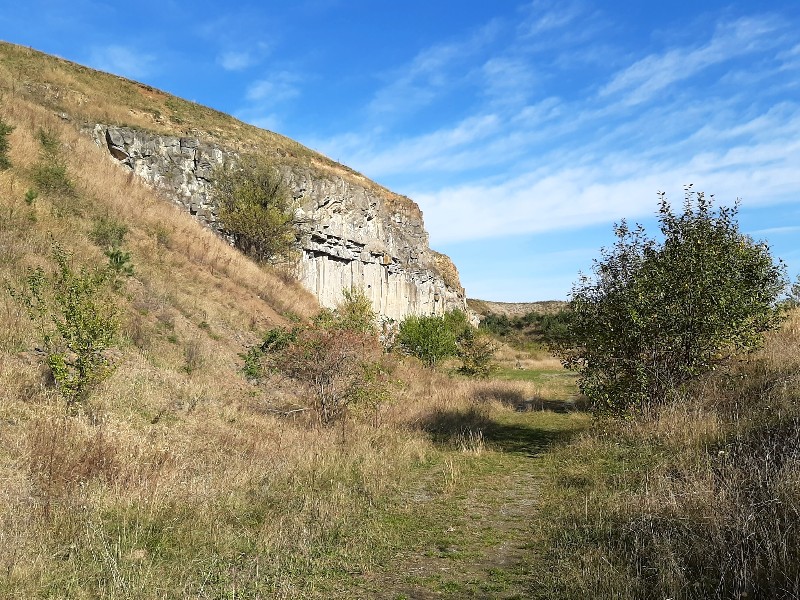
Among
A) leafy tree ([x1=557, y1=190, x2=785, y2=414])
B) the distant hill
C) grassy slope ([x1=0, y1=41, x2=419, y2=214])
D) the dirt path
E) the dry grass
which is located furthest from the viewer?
the distant hill

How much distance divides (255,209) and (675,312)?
84.7 ft

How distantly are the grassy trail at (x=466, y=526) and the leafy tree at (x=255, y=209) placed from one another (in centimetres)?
2189

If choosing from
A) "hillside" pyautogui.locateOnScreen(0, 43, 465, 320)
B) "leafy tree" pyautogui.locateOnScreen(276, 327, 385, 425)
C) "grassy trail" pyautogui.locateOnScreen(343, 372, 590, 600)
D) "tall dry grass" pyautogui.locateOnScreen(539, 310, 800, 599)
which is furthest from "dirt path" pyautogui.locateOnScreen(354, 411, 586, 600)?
"hillside" pyautogui.locateOnScreen(0, 43, 465, 320)

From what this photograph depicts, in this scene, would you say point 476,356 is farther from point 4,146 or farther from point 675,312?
point 4,146

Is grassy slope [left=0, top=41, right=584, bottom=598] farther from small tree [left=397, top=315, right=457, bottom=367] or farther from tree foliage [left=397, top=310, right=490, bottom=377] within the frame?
small tree [left=397, top=315, right=457, bottom=367]

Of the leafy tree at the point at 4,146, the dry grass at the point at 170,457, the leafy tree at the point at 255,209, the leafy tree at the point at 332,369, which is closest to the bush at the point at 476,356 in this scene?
the dry grass at the point at 170,457

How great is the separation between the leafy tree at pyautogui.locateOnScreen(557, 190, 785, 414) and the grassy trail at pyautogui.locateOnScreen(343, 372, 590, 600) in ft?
8.85

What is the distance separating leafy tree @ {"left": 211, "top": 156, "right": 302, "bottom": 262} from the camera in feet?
104

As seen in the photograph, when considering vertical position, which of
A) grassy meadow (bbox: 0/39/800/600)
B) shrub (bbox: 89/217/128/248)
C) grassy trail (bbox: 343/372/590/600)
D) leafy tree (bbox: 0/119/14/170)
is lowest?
grassy trail (bbox: 343/372/590/600)

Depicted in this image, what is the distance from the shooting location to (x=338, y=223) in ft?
137

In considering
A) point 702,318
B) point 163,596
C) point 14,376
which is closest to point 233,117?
point 14,376

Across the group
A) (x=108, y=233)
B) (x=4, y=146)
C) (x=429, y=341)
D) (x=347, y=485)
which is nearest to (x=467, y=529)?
(x=347, y=485)

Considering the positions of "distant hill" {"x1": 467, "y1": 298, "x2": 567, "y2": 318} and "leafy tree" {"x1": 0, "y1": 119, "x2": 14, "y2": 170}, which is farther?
"distant hill" {"x1": 467, "y1": 298, "x2": 567, "y2": 318}

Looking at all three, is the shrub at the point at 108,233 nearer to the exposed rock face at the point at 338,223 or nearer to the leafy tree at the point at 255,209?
the leafy tree at the point at 255,209
